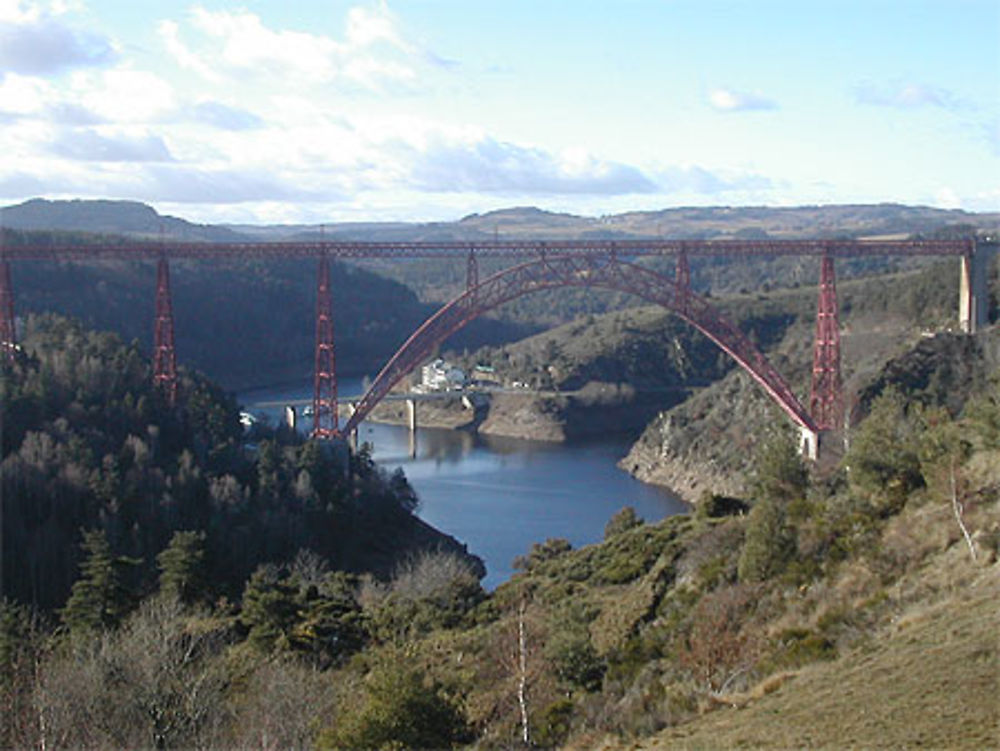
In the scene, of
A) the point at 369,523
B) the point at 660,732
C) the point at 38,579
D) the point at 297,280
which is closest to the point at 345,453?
the point at 369,523

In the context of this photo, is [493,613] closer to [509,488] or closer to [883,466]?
[883,466]

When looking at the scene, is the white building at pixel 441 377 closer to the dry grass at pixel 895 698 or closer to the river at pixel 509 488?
the river at pixel 509 488

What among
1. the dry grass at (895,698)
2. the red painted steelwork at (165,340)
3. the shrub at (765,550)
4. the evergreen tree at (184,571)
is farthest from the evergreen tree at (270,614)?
the red painted steelwork at (165,340)

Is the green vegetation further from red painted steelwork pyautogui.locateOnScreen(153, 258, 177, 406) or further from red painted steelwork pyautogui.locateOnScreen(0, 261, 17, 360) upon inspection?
red painted steelwork pyautogui.locateOnScreen(153, 258, 177, 406)

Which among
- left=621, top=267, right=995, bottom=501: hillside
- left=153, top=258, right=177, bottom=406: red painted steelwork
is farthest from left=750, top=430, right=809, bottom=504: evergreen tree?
left=621, top=267, right=995, bottom=501: hillside

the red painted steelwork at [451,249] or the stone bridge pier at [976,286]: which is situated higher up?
the red painted steelwork at [451,249]

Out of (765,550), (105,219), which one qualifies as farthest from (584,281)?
(105,219)
